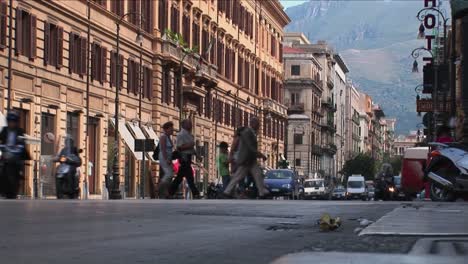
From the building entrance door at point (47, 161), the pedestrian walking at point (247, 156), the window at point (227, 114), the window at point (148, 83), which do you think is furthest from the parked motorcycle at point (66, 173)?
Result: the window at point (227, 114)

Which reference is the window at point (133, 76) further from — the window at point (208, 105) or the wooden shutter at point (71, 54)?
the window at point (208, 105)

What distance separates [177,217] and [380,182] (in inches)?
1269

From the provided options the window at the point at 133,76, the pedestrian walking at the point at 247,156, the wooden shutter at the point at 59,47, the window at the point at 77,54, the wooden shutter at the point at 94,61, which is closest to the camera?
the pedestrian walking at the point at 247,156

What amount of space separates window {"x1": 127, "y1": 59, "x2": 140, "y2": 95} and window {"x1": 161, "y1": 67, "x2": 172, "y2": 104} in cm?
476

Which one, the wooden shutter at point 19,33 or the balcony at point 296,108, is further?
the balcony at point 296,108

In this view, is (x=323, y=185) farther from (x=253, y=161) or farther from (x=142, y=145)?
(x=253, y=161)

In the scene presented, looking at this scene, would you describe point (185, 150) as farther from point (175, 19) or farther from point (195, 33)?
point (195, 33)

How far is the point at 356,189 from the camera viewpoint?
73.6m

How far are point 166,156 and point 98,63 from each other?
24535mm

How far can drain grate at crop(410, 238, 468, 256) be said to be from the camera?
19.7 ft

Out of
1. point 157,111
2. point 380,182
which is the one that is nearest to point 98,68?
point 157,111

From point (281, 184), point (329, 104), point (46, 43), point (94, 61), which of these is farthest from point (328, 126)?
point (46, 43)

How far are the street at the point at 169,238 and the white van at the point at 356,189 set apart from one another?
2270 inches

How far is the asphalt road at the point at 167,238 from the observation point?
6.55m
